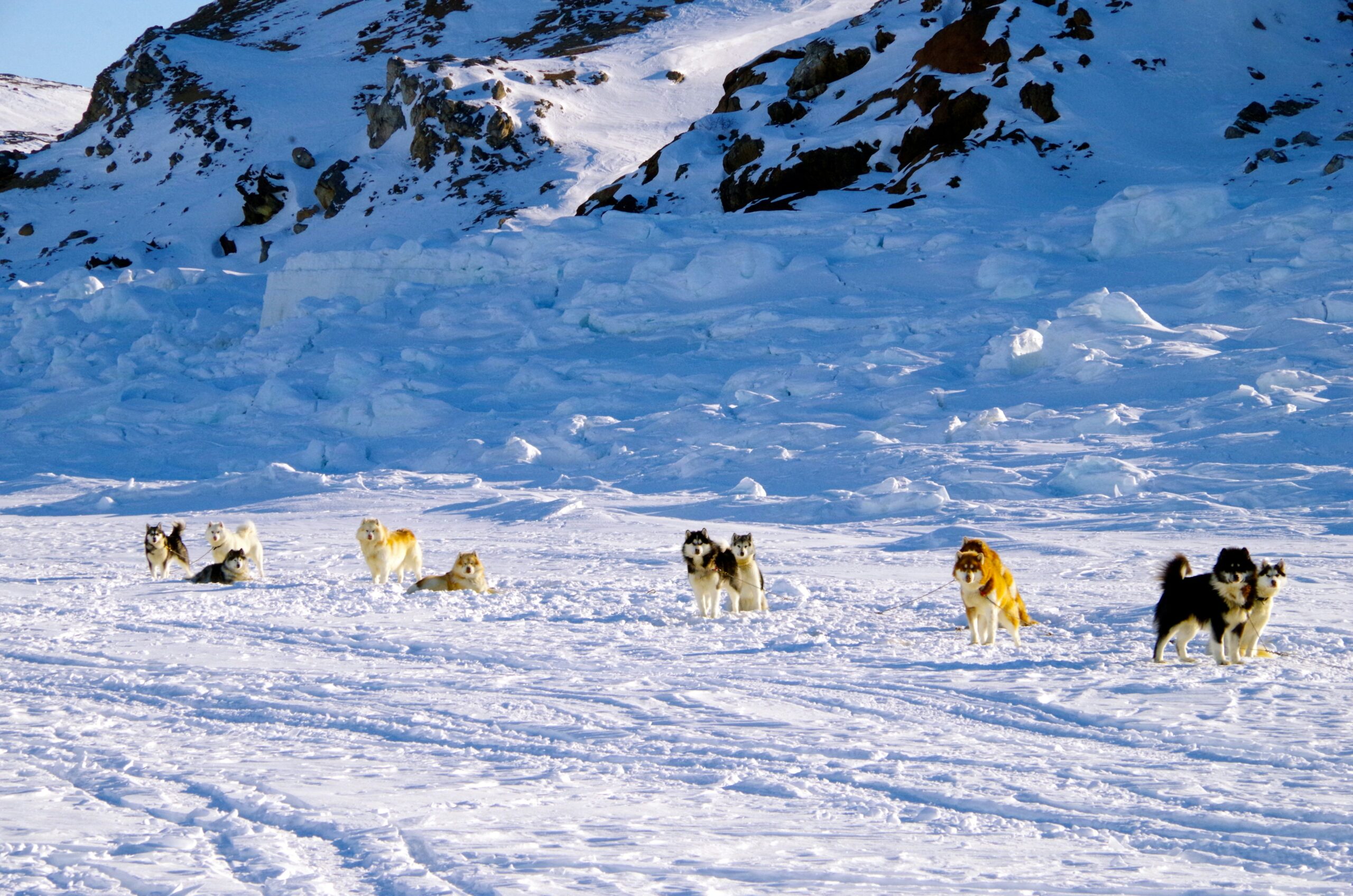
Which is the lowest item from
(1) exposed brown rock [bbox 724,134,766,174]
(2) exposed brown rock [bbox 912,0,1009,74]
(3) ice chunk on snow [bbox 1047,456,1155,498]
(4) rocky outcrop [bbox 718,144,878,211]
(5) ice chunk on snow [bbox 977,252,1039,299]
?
(3) ice chunk on snow [bbox 1047,456,1155,498]

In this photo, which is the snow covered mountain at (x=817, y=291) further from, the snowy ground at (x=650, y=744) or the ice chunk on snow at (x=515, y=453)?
the snowy ground at (x=650, y=744)

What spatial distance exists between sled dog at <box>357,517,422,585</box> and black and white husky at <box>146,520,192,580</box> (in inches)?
73.9

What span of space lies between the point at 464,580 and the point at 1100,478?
8.12 metres

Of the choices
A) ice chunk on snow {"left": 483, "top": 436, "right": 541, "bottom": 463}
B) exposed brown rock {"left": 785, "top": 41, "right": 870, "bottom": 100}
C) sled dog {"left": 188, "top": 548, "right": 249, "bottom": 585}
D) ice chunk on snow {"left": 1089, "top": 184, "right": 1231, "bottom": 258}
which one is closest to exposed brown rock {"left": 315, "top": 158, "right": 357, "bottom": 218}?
exposed brown rock {"left": 785, "top": 41, "right": 870, "bottom": 100}

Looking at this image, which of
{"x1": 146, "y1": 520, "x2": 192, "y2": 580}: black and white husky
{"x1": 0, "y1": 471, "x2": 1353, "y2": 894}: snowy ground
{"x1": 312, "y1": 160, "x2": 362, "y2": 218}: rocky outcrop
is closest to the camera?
{"x1": 0, "y1": 471, "x2": 1353, "y2": 894}: snowy ground

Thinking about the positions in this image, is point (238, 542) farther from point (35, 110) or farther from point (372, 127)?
point (35, 110)

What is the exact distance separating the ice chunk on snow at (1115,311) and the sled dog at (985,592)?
12457mm

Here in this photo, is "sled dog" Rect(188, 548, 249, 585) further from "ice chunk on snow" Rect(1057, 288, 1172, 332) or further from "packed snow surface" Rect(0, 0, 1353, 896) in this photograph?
"ice chunk on snow" Rect(1057, 288, 1172, 332)

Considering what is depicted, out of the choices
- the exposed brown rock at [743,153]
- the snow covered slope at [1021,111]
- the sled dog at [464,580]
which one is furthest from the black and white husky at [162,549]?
Result: the exposed brown rock at [743,153]

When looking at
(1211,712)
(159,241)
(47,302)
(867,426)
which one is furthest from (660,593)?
(159,241)

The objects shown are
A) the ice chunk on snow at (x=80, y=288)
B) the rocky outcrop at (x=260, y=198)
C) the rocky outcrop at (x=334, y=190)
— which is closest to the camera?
the ice chunk on snow at (x=80, y=288)

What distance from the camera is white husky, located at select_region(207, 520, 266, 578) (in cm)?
967

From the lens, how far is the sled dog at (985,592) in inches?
250

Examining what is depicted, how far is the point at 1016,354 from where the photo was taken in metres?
17.8
